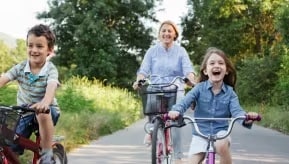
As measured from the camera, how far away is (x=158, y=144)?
6984 mm

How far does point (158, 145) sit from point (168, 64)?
1.13 metres

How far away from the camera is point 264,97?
118ft

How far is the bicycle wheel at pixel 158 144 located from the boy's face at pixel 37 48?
72.4 inches

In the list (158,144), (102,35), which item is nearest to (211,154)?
(158,144)

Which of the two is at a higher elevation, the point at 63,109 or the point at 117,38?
the point at 117,38

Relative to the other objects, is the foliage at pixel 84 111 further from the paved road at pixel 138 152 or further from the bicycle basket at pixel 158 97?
the bicycle basket at pixel 158 97

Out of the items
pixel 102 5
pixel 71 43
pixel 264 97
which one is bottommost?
pixel 264 97

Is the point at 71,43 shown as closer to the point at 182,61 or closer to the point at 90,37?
the point at 90,37

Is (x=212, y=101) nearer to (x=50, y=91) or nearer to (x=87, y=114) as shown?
(x=50, y=91)

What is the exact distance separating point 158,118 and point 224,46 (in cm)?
4010

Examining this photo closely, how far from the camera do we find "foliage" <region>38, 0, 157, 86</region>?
138 feet

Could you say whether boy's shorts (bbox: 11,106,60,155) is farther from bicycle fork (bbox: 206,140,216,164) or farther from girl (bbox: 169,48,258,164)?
bicycle fork (bbox: 206,140,216,164)

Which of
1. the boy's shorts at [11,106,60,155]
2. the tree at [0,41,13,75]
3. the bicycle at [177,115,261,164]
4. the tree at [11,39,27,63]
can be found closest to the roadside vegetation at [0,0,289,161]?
the boy's shorts at [11,106,60,155]

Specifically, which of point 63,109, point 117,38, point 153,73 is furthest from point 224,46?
point 153,73
